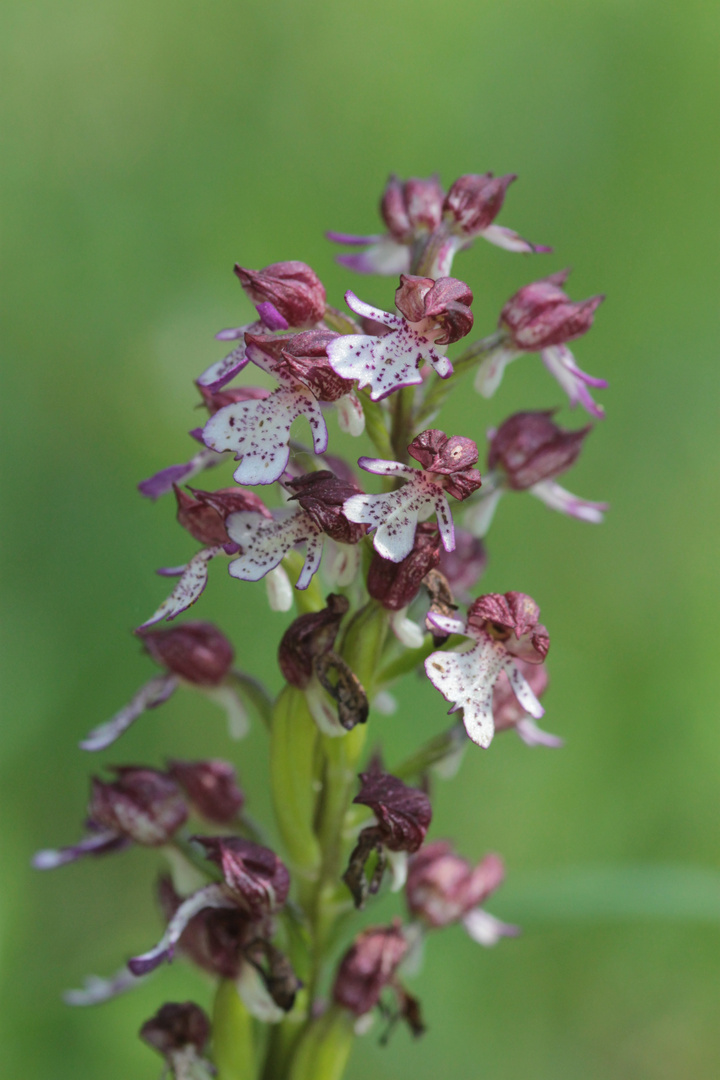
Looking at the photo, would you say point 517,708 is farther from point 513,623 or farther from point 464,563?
point 513,623

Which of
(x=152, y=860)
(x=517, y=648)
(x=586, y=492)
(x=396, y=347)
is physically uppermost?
(x=396, y=347)

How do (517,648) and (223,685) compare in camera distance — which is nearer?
(517,648)

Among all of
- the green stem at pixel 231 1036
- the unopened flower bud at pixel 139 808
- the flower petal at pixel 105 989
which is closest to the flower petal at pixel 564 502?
the unopened flower bud at pixel 139 808

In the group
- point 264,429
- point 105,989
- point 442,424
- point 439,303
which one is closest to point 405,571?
point 264,429

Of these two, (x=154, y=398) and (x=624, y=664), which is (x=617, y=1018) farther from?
(x=154, y=398)

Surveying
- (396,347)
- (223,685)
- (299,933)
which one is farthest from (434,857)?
(396,347)

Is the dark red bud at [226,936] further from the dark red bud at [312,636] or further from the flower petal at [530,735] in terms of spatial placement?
the flower petal at [530,735]
